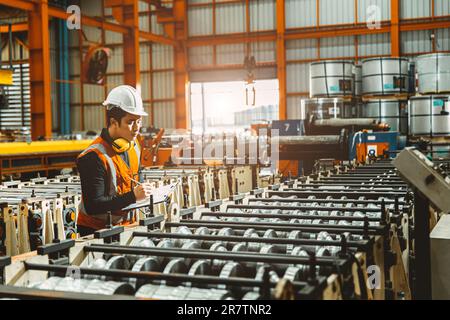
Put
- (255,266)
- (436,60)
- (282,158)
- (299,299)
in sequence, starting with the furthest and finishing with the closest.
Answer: (436,60)
(282,158)
(255,266)
(299,299)

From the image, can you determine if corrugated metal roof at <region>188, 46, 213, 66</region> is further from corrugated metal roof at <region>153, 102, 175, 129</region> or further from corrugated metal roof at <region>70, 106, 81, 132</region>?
corrugated metal roof at <region>70, 106, 81, 132</region>

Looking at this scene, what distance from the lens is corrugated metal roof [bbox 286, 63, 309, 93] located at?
19.0m

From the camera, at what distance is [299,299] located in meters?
1.46

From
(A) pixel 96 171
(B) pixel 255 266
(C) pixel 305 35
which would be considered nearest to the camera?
(B) pixel 255 266

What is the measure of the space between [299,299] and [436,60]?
1150 cm

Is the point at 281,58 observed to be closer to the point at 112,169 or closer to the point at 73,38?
the point at 73,38

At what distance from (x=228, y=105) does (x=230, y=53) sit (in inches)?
77.4

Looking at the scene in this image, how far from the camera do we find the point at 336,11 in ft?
61.2

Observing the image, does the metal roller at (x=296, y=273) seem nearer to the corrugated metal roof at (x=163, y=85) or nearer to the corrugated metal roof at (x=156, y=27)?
the corrugated metal roof at (x=163, y=85)

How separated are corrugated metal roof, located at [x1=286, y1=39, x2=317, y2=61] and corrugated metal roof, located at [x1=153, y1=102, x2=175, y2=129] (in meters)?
4.78

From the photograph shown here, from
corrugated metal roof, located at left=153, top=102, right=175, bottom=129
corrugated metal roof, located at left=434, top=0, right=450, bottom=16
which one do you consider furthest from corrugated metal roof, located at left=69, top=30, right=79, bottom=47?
corrugated metal roof, located at left=434, top=0, right=450, bottom=16

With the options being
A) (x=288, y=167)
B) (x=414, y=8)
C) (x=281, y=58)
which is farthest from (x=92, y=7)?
(x=288, y=167)

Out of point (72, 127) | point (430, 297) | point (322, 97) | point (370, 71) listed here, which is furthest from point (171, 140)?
point (430, 297)
